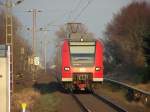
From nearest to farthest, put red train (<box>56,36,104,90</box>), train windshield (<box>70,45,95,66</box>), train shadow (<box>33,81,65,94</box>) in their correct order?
red train (<box>56,36,104,90</box>)
train windshield (<box>70,45,95,66</box>)
train shadow (<box>33,81,65,94</box>)

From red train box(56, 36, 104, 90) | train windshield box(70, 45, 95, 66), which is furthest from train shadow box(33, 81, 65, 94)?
train windshield box(70, 45, 95, 66)

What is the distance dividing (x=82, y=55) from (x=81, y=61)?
1.19ft

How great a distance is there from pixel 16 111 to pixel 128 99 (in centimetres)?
992

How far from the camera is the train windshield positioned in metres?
32.6

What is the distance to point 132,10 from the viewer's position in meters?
75.9

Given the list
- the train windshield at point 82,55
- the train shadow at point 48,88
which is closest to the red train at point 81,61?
the train windshield at point 82,55

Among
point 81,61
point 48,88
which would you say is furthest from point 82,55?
point 48,88

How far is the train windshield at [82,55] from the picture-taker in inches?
1283

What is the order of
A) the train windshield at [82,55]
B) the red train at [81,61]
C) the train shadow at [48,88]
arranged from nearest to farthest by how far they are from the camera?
the red train at [81,61], the train windshield at [82,55], the train shadow at [48,88]

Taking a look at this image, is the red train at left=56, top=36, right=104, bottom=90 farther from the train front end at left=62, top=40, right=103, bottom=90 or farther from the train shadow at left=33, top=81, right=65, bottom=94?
the train shadow at left=33, top=81, right=65, bottom=94

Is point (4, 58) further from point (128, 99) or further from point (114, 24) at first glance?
point (114, 24)

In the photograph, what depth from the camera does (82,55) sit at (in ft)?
107

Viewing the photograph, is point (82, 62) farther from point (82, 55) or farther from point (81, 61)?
point (82, 55)

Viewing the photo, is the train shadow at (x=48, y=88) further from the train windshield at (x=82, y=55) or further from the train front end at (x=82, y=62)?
the train windshield at (x=82, y=55)
